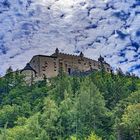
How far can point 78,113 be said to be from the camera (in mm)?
114938

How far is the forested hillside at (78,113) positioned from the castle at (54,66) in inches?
1703

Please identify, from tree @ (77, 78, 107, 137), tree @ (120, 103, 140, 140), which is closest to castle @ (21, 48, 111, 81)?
tree @ (77, 78, 107, 137)

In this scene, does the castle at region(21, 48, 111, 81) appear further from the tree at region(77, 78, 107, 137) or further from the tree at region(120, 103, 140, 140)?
the tree at region(120, 103, 140, 140)

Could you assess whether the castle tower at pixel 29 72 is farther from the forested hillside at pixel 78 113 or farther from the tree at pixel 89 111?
the tree at pixel 89 111

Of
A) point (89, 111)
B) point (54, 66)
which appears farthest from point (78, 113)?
point (54, 66)

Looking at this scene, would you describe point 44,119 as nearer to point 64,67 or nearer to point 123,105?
point 123,105

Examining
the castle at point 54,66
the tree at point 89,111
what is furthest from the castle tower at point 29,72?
the tree at point 89,111

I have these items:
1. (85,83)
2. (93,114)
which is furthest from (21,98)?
(93,114)

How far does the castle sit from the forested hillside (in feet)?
142

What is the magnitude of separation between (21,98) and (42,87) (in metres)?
7.57

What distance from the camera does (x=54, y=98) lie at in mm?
130875

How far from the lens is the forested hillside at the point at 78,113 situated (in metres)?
106

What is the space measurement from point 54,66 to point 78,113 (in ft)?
236

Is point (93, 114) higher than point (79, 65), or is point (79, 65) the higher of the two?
point (79, 65)
